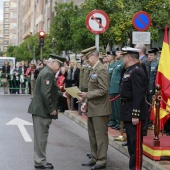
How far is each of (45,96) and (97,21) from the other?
265 inches

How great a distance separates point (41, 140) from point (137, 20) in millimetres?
6489

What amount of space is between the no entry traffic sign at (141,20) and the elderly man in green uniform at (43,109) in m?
5.86

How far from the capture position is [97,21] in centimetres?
1547

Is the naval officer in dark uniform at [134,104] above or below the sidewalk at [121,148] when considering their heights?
above

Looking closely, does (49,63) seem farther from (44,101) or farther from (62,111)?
(62,111)

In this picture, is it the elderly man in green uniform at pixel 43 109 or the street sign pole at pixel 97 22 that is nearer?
the elderly man in green uniform at pixel 43 109

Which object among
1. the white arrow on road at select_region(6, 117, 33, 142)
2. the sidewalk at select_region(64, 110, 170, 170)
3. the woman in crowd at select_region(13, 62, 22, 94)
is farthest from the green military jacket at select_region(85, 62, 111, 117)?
the woman in crowd at select_region(13, 62, 22, 94)

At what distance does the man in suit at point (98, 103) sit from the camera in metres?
9.16

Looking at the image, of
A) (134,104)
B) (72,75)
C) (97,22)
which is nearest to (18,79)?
(72,75)

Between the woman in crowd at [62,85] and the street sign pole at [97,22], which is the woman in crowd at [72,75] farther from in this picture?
the street sign pole at [97,22]

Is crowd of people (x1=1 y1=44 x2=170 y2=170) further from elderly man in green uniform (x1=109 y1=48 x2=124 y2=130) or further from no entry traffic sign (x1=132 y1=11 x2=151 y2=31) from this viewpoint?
no entry traffic sign (x1=132 y1=11 x2=151 y2=31)

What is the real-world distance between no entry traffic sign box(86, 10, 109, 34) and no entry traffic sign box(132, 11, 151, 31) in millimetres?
1069

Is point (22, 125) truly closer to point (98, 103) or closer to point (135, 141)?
point (98, 103)

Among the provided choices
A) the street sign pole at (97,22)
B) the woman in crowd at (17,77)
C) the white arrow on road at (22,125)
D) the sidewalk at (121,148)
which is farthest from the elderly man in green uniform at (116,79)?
the woman in crowd at (17,77)
